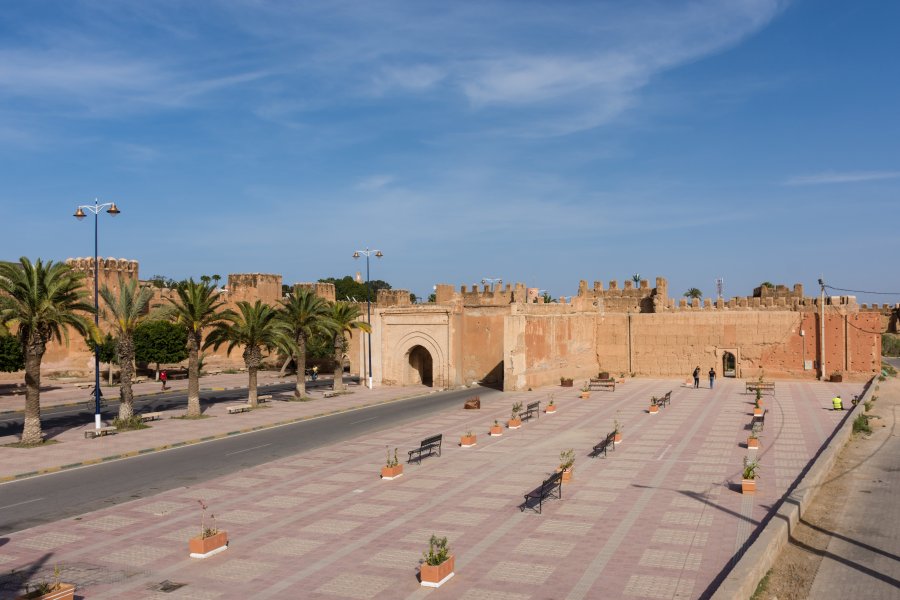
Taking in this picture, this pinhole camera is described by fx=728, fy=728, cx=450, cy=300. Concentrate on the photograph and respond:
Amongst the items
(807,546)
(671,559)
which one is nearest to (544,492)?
(671,559)

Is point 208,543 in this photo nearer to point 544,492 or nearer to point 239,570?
point 239,570

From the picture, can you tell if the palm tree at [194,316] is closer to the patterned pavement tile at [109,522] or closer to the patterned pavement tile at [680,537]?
the patterned pavement tile at [109,522]

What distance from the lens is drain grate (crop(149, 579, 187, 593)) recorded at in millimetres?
10188

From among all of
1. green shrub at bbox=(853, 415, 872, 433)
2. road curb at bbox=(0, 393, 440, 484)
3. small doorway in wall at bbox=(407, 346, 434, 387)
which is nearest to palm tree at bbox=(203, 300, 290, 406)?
road curb at bbox=(0, 393, 440, 484)

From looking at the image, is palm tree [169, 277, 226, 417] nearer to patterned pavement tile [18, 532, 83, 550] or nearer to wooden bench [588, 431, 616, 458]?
patterned pavement tile [18, 532, 83, 550]

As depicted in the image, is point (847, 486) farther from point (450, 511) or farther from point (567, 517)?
point (450, 511)

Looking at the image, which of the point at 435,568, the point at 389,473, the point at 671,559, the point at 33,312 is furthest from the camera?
the point at 33,312

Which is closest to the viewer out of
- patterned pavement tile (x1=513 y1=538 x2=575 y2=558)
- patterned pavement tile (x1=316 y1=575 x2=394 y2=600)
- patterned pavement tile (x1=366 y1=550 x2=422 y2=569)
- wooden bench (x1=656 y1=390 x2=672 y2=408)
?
patterned pavement tile (x1=316 y1=575 x2=394 y2=600)

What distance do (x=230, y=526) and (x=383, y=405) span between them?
17.9m

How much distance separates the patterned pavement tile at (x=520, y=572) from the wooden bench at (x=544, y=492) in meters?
2.80

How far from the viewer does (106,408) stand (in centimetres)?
3017

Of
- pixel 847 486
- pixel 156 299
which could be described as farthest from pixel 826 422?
pixel 156 299

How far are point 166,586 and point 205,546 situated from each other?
1.18 metres

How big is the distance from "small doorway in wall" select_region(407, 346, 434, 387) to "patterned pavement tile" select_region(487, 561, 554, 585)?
27464mm
